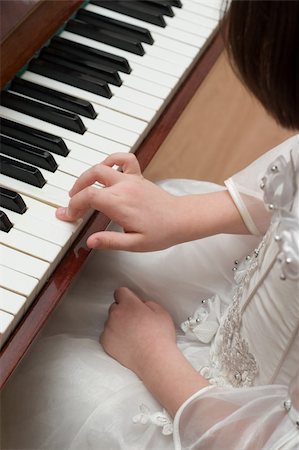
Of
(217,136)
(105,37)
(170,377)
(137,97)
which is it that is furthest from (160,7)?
(217,136)

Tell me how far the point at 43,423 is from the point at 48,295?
0.63 feet

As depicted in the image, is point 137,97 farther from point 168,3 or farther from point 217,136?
point 217,136

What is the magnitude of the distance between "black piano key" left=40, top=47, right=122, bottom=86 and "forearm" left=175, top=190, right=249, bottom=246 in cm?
26

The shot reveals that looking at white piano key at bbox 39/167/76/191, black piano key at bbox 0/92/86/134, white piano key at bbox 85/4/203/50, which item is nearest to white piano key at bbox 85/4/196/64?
white piano key at bbox 85/4/203/50

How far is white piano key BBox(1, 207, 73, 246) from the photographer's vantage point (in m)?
1.10

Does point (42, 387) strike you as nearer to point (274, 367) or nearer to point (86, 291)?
point (86, 291)

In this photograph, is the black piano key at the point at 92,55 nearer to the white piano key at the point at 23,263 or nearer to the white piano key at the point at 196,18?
the white piano key at the point at 196,18

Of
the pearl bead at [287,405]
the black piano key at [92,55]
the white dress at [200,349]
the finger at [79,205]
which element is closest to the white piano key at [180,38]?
the black piano key at [92,55]

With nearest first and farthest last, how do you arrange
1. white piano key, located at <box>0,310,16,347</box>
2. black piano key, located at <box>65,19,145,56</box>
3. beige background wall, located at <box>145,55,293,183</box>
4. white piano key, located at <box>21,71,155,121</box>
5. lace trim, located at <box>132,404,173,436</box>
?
1. white piano key, located at <box>0,310,16,347</box>
2. lace trim, located at <box>132,404,173,436</box>
3. white piano key, located at <box>21,71,155,121</box>
4. black piano key, located at <box>65,19,145,56</box>
5. beige background wall, located at <box>145,55,293,183</box>

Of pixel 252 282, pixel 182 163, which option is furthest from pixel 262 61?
pixel 182 163

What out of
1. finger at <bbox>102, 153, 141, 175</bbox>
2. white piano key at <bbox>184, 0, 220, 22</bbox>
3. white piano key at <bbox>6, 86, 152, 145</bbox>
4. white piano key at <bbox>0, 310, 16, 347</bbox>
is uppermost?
white piano key at <bbox>184, 0, 220, 22</bbox>

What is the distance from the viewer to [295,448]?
97 centimetres

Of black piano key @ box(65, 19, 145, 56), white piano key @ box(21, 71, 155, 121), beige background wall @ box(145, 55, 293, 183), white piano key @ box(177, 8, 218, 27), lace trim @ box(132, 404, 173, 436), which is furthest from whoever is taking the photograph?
beige background wall @ box(145, 55, 293, 183)

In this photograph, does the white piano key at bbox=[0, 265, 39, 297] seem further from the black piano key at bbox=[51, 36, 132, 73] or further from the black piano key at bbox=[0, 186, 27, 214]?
the black piano key at bbox=[51, 36, 132, 73]
